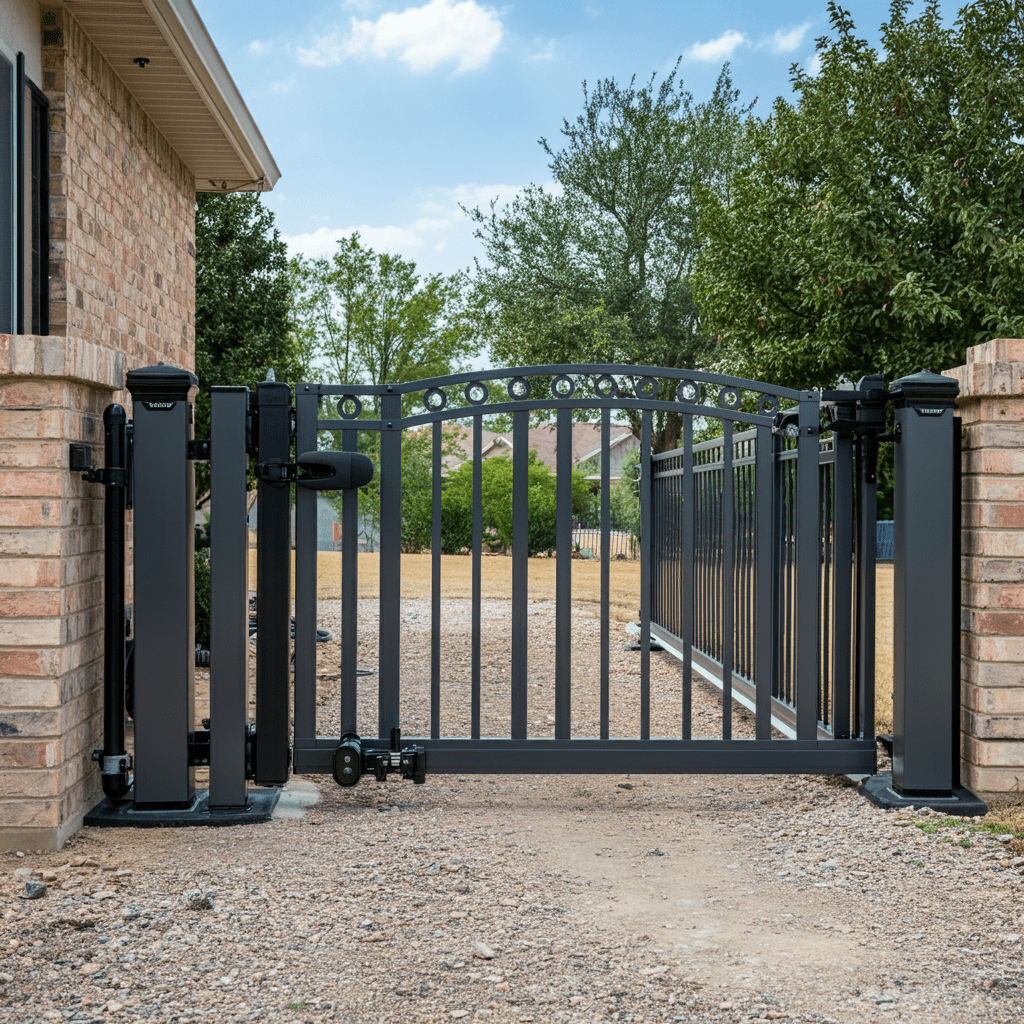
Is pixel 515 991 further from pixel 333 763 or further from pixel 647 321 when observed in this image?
pixel 647 321

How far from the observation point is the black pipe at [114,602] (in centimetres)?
332

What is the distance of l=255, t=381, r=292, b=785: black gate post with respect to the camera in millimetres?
3514

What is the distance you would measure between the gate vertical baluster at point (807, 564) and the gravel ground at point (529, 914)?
1.22ft

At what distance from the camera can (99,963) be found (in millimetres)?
2324

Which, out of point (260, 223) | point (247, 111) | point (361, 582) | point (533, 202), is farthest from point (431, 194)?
point (247, 111)

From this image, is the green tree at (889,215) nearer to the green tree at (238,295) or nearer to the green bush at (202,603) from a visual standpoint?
the green tree at (238,295)

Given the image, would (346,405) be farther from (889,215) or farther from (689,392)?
(889,215)

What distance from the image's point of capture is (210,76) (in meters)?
5.20

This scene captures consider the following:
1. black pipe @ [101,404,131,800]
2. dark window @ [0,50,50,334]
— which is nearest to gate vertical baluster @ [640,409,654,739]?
black pipe @ [101,404,131,800]

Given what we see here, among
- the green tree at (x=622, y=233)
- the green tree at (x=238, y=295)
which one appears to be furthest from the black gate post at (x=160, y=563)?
the green tree at (x=622, y=233)

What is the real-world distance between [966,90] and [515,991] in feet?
48.2

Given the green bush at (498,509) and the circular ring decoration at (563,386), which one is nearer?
the circular ring decoration at (563,386)

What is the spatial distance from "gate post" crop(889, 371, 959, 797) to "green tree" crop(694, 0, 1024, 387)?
32.0ft

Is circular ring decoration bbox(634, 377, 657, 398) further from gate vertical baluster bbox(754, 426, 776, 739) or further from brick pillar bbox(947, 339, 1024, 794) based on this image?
brick pillar bbox(947, 339, 1024, 794)
